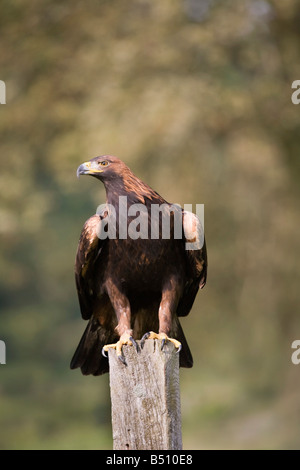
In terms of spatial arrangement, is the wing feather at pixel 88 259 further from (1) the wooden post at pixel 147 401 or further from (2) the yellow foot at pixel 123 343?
(1) the wooden post at pixel 147 401

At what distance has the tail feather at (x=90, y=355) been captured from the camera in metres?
4.18

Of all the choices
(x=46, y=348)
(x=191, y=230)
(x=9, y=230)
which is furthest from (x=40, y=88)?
(x=191, y=230)

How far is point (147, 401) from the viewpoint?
3.36 m

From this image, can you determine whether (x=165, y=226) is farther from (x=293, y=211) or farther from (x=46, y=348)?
(x=46, y=348)

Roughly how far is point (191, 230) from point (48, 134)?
736 cm

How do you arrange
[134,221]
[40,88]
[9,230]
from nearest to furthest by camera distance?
[134,221], [9,230], [40,88]

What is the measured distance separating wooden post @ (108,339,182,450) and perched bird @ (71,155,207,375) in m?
0.29

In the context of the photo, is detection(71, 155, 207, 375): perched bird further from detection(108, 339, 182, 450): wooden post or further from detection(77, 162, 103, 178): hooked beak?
detection(108, 339, 182, 450): wooden post

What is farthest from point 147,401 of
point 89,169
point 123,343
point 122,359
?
point 89,169

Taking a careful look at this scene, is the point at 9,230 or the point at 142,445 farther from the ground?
the point at 9,230

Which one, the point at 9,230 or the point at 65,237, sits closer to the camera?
the point at 9,230

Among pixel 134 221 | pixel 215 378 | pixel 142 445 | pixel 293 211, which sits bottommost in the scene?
pixel 142 445

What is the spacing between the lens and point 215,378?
13500 mm

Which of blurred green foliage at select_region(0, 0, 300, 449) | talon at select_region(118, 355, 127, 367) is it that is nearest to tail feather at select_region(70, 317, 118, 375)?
talon at select_region(118, 355, 127, 367)
